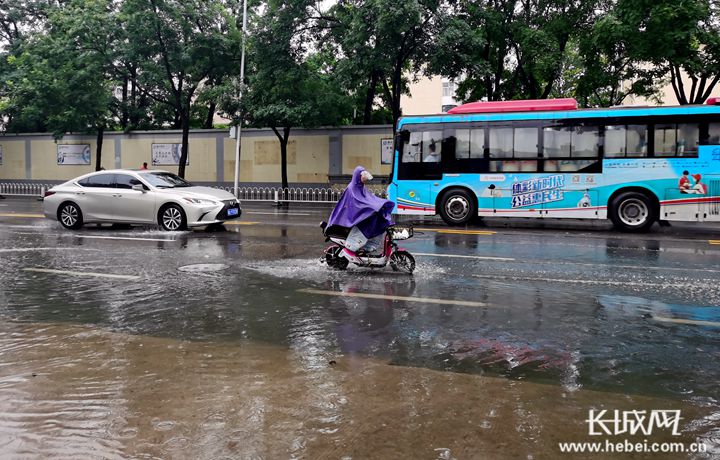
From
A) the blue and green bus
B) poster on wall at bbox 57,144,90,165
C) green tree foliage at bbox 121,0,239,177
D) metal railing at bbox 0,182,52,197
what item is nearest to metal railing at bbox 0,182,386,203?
metal railing at bbox 0,182,52,197

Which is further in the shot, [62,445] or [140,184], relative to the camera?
[140,184]

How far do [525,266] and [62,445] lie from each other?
751 cm

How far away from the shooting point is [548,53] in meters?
21.3

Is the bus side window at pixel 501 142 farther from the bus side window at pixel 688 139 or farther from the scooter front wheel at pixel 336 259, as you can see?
the scooter front wheel at pixel 336 259

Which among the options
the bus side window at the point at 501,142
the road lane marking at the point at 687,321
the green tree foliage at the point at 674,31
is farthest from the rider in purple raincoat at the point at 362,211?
the green tree foliage at the point at 674,31

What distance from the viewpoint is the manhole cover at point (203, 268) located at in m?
9.46

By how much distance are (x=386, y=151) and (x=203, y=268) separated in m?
20.5

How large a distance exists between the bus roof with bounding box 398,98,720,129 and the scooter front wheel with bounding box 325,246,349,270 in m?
8.88

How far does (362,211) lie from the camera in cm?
905

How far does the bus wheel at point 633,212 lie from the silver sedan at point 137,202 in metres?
9.44

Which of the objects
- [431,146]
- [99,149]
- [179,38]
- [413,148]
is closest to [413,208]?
[413,148]

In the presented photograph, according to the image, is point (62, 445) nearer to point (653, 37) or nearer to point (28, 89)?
point (653, 37)

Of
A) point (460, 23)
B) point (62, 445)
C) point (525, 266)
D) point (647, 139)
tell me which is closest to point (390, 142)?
point (460, 23)

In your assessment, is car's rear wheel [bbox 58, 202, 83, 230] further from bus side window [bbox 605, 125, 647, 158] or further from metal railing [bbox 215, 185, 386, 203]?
bus side window [bbox 605, 125, 647, 158]
